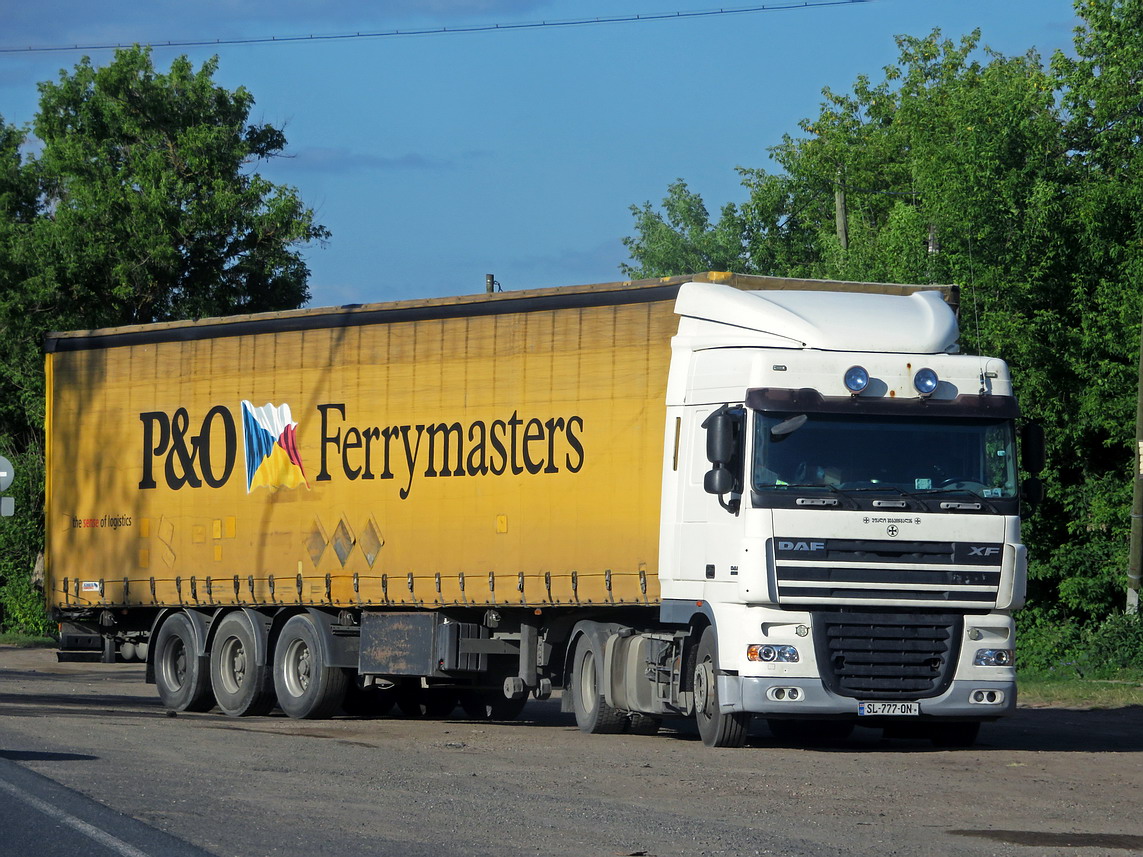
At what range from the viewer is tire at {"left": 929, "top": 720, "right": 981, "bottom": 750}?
52.2ft

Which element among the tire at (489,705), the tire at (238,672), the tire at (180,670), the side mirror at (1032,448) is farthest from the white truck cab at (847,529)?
the tire at (180,670)

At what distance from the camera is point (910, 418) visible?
14.8 m

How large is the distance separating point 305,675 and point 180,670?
7.65 feet

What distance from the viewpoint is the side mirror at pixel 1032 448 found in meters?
15.3

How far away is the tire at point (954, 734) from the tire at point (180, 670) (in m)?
8.83

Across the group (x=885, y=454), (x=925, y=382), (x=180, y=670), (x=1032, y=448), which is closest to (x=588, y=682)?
(x=885, y=454)

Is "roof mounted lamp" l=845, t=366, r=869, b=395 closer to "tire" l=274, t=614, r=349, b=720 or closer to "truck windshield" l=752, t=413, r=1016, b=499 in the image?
"truck windshield" l=752, t=413, r=1016, b=499

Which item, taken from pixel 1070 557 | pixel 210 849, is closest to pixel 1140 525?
pixel 1070 557

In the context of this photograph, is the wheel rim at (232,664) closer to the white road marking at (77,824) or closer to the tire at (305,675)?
the tire at (305,675)

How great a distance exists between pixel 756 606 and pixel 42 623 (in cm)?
3297

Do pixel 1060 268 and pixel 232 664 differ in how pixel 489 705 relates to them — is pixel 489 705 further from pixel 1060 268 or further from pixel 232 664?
pixel 1060 268

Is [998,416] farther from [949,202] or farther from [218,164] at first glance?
[218,164]

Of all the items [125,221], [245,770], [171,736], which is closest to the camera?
[245,770]

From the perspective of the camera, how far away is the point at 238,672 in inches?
797
